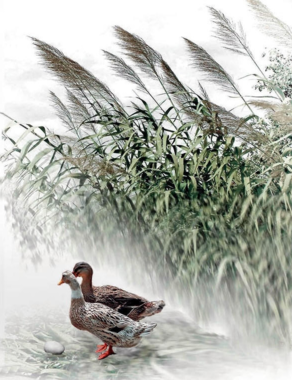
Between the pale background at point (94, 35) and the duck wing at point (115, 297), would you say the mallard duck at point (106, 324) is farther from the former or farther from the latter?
the pale background at point (94, 35)

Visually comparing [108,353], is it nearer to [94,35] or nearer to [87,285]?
[87,285]

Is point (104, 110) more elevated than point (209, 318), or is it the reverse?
point (104, 110)

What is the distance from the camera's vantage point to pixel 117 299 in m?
2.52

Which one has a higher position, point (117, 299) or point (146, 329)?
point (117, 299)

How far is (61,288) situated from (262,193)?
3.12ft

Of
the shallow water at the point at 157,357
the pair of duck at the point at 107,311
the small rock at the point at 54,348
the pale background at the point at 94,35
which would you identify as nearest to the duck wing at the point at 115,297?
the pair of duck at the point at 107,311

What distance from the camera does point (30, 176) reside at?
2689mm

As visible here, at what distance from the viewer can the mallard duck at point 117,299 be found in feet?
8.23

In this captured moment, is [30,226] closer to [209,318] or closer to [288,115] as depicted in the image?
[209,318]

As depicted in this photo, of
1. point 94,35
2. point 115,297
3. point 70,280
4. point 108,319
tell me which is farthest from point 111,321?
point 94,35

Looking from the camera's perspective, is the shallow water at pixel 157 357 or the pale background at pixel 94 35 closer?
the shallow water at pixel 157 357

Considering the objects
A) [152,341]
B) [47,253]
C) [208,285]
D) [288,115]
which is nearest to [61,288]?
[47,253]

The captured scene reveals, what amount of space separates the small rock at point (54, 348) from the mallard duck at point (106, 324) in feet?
0.44

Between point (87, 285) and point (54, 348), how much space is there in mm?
305
